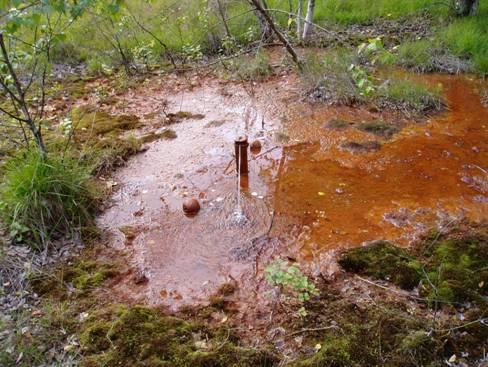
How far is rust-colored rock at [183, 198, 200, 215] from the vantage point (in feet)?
12.5

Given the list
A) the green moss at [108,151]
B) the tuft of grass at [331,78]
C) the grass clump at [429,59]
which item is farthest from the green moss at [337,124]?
the green moss at [108,151]

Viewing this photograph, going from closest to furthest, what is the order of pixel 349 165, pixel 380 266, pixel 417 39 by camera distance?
pixel 380 266, pixel 349 165, pixel 417 39

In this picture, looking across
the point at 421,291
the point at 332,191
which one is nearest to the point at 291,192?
the point at 332,191

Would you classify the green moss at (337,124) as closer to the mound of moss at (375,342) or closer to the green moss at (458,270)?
the green moss at (458,270)

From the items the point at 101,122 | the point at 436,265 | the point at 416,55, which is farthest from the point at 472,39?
the point at 101,122

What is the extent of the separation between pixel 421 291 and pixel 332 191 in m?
1.46

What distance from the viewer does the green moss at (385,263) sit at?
9.61ft

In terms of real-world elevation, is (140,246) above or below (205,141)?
below

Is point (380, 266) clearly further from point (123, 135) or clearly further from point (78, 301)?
point (123, 135)

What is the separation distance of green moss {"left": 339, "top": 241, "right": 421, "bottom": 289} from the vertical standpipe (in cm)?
159

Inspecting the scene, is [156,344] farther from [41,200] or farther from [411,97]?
[411,97]

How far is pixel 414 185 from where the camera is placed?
4059 mm

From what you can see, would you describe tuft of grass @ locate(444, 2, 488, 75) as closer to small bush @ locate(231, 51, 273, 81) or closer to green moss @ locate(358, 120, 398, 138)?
green moss @ locate(358, 120, 398, 138)

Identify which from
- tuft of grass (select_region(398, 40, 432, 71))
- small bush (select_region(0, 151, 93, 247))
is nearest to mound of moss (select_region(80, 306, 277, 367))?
small bush (select_region(0, 151, 93, 247))
